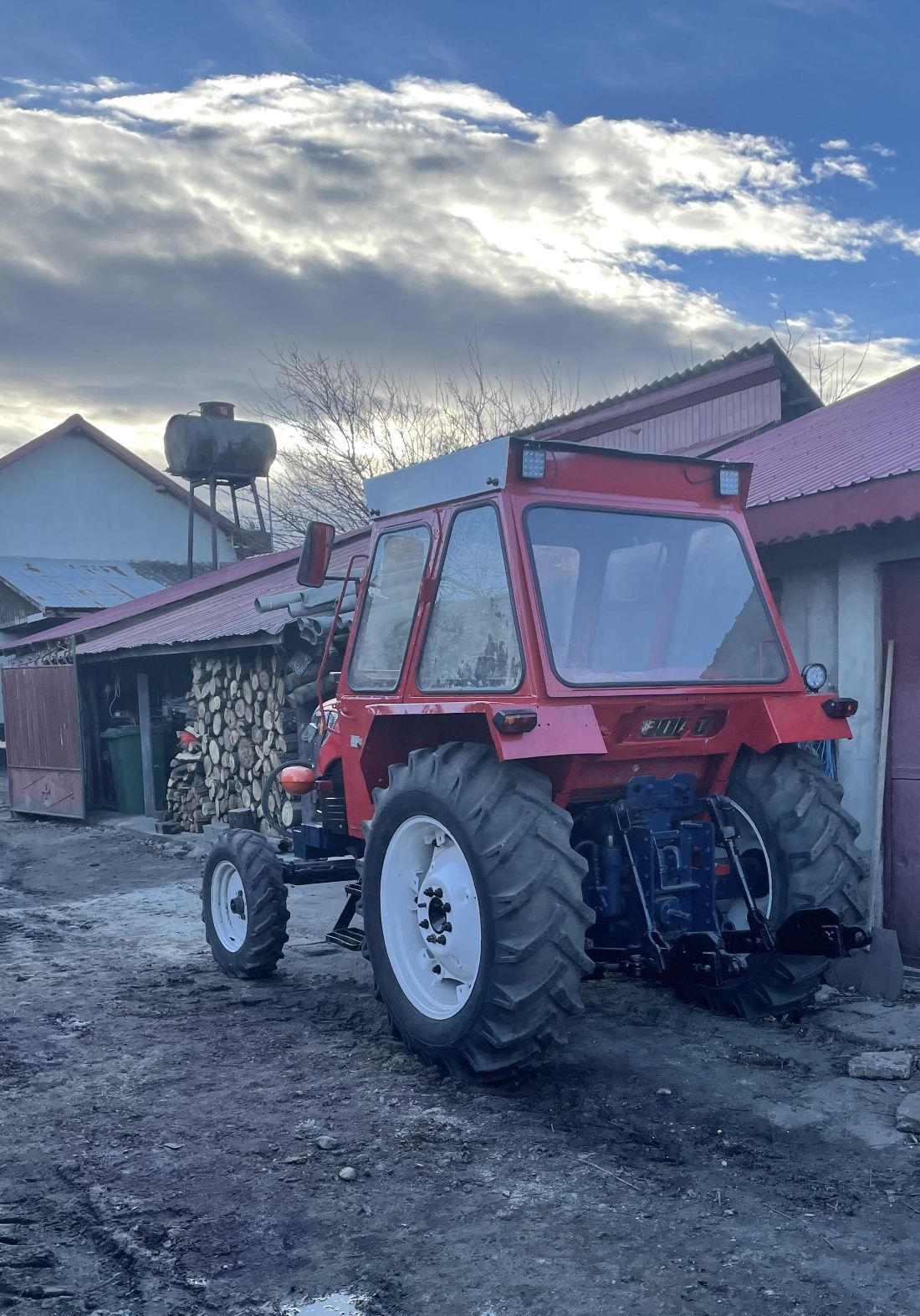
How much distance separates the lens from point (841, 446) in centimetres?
796

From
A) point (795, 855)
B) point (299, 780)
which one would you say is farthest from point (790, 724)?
point (299, 780)

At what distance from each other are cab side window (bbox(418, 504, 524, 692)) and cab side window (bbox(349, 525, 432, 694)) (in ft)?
0.63

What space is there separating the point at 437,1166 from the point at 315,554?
9.00 feet

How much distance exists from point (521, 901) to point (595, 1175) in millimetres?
920

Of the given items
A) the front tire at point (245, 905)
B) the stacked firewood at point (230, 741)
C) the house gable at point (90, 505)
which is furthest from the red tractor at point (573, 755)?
the house gable at point (90, 505)

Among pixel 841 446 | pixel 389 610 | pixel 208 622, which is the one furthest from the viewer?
pixel 208 622

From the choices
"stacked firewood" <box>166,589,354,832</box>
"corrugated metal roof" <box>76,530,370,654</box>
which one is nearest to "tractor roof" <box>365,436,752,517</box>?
"stacked firewood" <box>166,589,354,832</box>

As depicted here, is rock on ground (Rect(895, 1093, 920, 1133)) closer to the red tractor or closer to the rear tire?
the red tractor

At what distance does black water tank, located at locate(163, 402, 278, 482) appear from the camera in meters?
20.5

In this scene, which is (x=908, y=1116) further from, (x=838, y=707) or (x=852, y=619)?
(x=852, y=619)

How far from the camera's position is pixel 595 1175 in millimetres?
3684

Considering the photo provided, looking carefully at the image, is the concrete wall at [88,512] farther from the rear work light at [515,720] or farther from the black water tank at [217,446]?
the rear work light at [515,720]

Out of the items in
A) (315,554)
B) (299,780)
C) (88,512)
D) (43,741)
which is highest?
(88,512)

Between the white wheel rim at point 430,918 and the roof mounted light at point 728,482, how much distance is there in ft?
6.72
